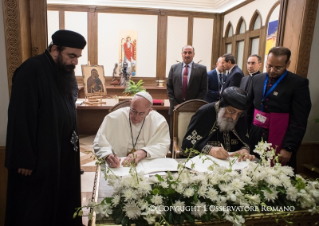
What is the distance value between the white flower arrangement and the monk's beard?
1.04 meters

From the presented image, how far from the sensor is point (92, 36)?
30.6ft

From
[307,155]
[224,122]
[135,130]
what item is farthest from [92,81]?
[307,155]

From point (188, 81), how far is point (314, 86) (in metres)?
2.03

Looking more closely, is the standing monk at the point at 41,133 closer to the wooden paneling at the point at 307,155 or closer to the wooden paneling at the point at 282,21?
the wooden paneling at the point at 282,21

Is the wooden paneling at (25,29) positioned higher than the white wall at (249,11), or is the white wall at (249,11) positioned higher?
the white wall at (249,11)

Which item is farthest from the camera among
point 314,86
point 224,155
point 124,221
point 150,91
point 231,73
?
point 150,91

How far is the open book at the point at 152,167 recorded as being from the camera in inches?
69.9

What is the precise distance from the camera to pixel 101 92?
17.9 feet

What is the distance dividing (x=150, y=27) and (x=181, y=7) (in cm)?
129

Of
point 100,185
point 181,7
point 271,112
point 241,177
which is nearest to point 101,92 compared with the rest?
point 271,112

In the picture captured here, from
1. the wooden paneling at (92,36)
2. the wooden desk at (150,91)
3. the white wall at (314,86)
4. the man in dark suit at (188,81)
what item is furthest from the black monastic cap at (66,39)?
the wooden paneling at (92,36)

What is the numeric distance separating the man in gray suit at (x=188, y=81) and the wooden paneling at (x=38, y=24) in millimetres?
2502

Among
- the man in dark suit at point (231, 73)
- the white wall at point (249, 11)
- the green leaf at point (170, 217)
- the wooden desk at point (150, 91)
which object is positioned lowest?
the wooden desk at point (150, 91)

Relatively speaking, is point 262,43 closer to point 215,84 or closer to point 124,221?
point 215,84
